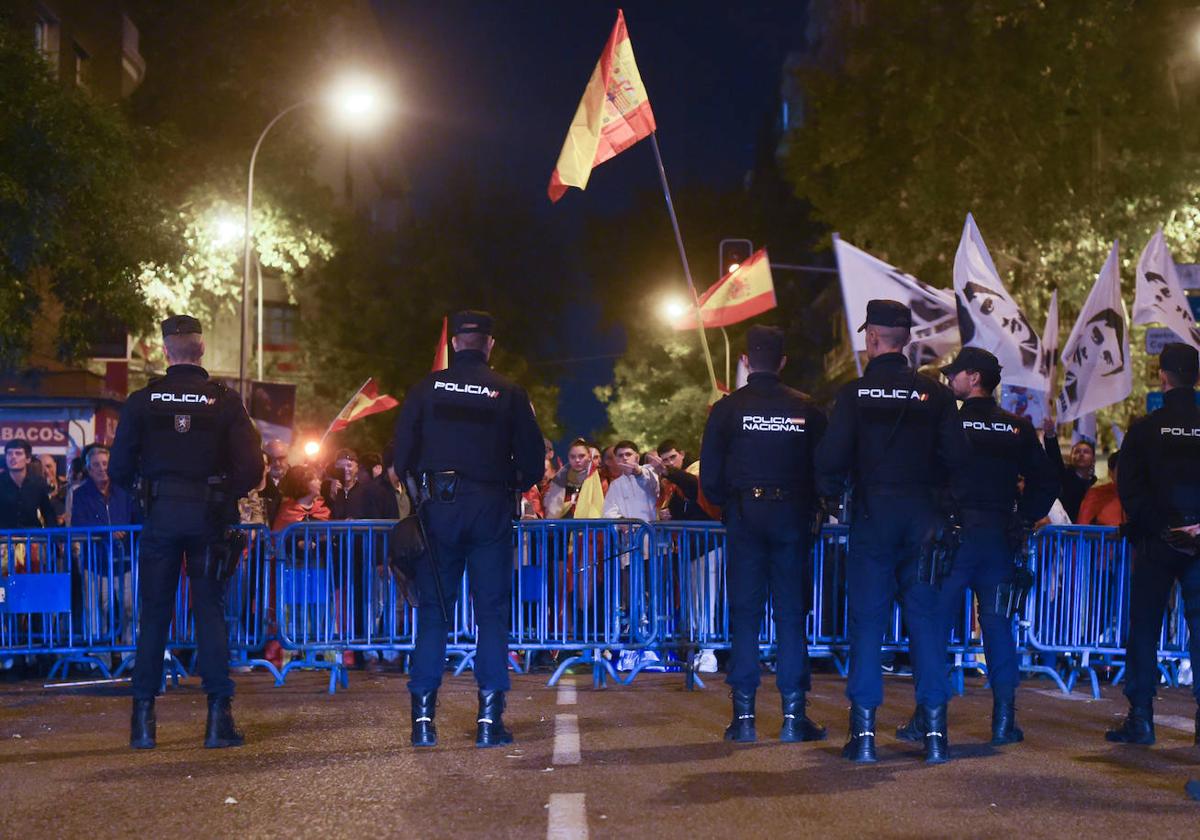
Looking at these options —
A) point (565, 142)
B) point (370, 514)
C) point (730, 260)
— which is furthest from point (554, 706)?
point (730, 260)

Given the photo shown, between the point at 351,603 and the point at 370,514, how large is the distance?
8.70 ft

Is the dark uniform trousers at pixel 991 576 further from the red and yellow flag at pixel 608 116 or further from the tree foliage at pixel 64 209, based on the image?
the tree foliage at pixel 64 209

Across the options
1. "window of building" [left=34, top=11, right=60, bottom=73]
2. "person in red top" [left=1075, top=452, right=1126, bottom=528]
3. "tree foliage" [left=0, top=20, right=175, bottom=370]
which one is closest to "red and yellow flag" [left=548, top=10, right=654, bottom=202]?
"person in red top" [left=1075, top=452, right=1126, bottom=528]

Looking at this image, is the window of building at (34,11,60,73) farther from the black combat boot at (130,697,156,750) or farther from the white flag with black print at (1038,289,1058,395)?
the black combat boot at (130,697,156,750)

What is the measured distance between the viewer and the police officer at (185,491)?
8.18 m

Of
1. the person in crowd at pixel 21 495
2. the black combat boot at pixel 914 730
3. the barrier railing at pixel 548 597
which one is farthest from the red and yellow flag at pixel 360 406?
the black combat boot at pixel 914 730

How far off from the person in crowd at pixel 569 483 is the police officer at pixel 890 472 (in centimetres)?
743

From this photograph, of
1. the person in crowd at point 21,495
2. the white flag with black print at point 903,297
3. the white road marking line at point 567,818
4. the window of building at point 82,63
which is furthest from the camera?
the window of building at point 82,63

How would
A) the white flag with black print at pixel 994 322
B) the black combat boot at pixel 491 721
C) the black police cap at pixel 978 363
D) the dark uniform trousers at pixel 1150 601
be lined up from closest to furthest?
the black combat boot at pixel 491 721 < the black police cap at pixel 978 363 < the dark uniform trousers at pixel 1150 601 < the white flag with black print at pixel 994 322

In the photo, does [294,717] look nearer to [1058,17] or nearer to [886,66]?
[1058,17]

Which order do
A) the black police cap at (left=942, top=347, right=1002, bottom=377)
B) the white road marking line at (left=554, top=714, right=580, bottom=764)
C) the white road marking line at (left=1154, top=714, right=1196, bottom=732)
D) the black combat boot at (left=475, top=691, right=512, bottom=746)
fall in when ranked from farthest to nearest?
A: 1. the white road marking line at (left=1154, top=714, right=1196, bottom=732)
2. the black police cap at (left=942, top=347, right=1002, bottom=377)
3. the black combat boot at (left=475, top=691, right=512, bottom=746)
4. the white road marking line at (left=554, top=714, right=580, bottom=764)

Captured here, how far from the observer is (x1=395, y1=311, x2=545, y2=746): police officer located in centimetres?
809

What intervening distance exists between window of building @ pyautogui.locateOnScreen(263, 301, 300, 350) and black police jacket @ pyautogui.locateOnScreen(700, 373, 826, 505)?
54123 millimetres

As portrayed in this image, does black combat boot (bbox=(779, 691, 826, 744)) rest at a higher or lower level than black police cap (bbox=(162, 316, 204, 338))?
lower
